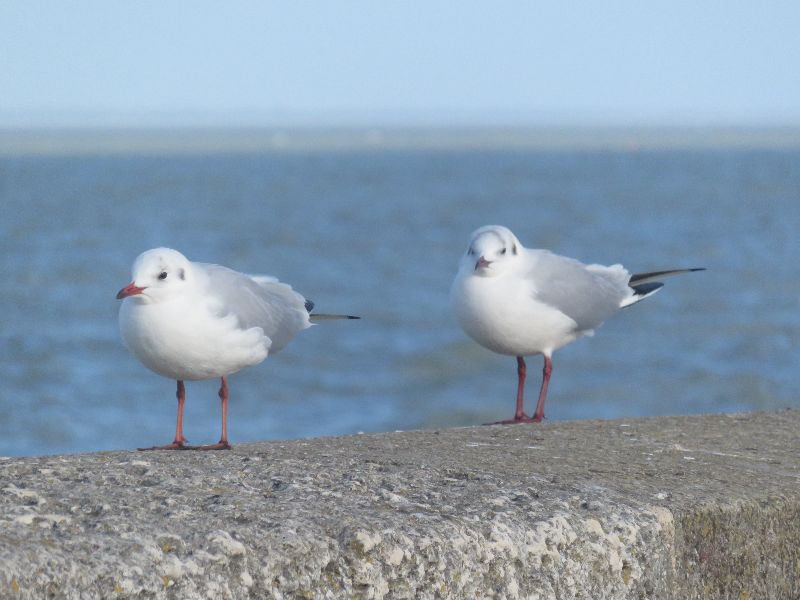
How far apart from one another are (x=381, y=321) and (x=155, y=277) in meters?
16.2

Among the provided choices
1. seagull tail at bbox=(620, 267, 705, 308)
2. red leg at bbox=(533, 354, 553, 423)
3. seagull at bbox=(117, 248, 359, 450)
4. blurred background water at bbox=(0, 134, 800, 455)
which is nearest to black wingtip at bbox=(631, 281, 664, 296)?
seagull tail at bbox=(620, 267, 705, 308)

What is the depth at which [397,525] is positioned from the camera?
10.6 feet

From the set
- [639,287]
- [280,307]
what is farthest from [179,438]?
[639,287]

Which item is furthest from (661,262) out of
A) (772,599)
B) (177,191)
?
(177,191)

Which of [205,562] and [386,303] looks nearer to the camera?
[205,562]

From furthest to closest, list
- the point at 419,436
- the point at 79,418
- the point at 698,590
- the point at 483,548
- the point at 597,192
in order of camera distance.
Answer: the point at 597,192
the point at 79,418
the point at 419,436
the point at 698,590
the point at 483,548

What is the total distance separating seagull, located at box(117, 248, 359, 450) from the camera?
478 centimetres

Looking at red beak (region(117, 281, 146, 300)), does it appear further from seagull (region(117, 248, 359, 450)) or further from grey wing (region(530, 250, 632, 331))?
grey wing (region(530, 250, 632, 331))

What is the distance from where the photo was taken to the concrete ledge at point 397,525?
9.80 ft

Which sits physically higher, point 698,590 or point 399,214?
point 698,590

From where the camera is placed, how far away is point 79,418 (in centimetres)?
1455

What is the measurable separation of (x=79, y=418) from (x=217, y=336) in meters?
10.1

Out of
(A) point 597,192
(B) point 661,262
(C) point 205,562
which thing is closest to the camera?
(C) point 205,562

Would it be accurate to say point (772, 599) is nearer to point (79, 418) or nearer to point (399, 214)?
point (79, 418)
